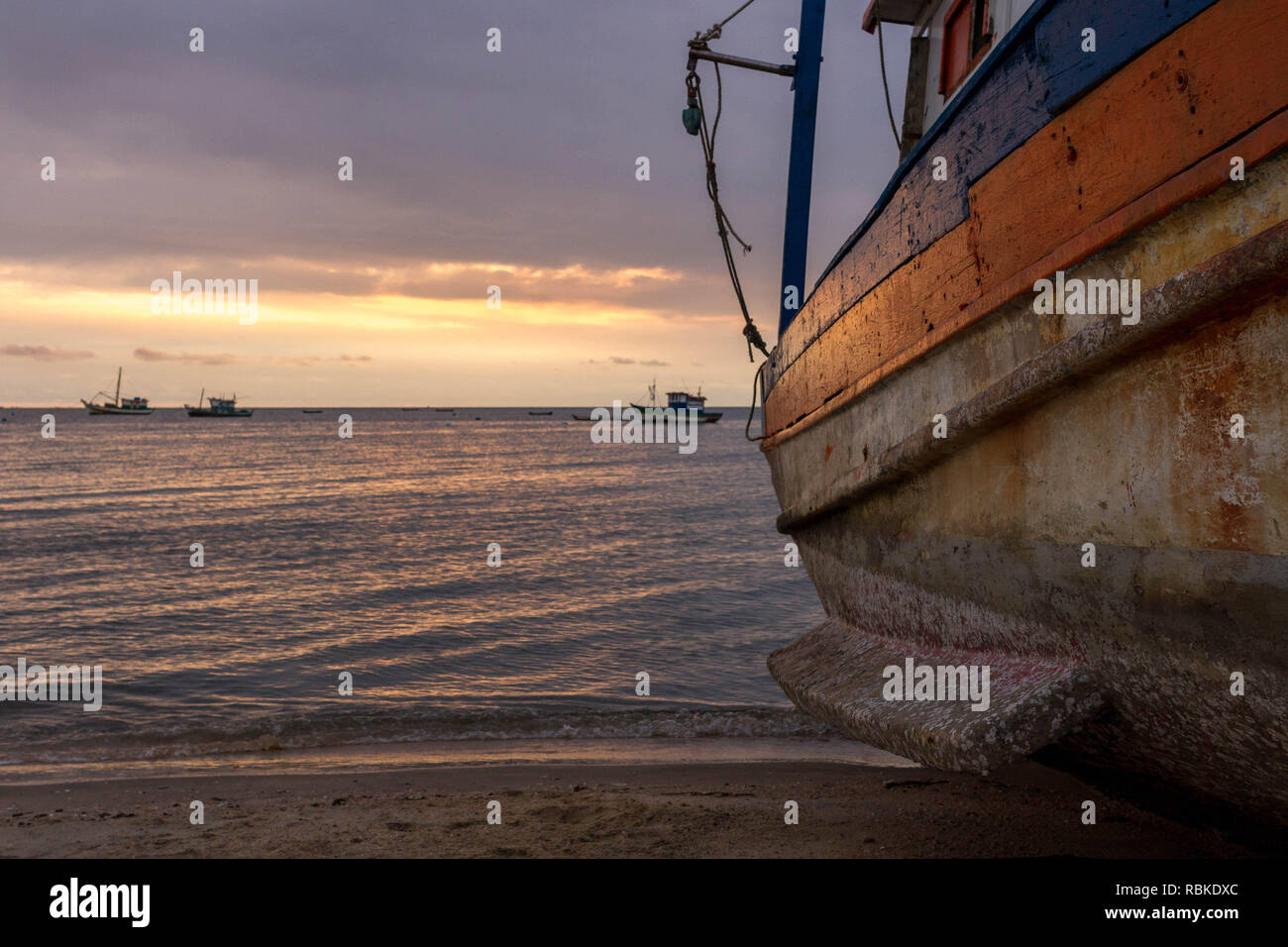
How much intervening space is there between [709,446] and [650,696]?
76.5 m

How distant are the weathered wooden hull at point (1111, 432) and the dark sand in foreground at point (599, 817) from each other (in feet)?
3.22

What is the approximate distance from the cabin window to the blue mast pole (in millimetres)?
1007

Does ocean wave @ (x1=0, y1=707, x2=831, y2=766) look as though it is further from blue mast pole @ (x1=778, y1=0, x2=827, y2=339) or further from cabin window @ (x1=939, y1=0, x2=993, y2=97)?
cabin window @ (x1=939, y1=0, x2=993, y2=97)

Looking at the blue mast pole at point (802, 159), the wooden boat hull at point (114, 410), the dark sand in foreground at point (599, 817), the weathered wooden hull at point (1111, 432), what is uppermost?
the wooden boat hull at point (114, 410)

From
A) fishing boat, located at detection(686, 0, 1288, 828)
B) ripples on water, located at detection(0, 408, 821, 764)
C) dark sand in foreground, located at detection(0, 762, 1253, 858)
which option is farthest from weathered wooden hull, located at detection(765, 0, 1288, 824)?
ripples on water, located at detection(0, 408, 821, 764)

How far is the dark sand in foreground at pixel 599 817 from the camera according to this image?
14.0 feet

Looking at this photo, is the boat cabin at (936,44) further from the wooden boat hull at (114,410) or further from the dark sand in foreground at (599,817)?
the wooden boat hull at (114,410)

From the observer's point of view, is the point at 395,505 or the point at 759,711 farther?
the point at 395,505

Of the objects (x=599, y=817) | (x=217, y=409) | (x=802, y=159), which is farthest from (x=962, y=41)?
(x=217, y=409)

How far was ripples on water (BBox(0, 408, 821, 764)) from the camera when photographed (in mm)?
8117

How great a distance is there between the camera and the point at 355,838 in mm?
4688

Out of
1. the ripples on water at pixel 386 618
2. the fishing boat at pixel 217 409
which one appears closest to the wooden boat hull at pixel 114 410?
the fishing boat at pixel 217 409
